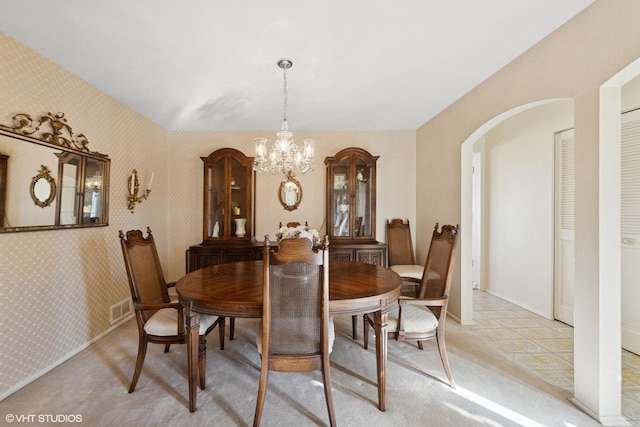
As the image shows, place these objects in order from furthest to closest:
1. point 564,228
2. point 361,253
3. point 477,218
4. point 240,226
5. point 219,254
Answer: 1. point 477,218
2. point 240,226
3. point 361,253
4. point 219,254
5. point 564,228

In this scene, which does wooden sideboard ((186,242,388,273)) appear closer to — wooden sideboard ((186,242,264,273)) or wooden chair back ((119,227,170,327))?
wooden sideboard ((186,242,264,273))

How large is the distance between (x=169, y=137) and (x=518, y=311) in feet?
17.6

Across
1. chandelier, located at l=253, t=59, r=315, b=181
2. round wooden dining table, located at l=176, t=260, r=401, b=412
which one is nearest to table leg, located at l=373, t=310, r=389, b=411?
round wooden dining table, located at l=176, t=260, r=401, b=412

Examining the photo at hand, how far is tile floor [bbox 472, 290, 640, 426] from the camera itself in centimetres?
194

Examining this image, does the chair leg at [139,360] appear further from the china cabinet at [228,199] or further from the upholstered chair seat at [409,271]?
the upholstered chair seat at [409,271]

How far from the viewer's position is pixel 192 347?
1679mm

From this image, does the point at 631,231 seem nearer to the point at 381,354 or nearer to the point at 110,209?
the point at 381,354

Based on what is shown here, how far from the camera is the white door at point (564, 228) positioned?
304 cm

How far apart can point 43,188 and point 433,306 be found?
3.14 m

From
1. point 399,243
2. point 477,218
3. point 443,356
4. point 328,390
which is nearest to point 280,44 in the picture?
point 328,390

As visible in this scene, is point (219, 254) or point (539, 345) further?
point (219, 254)

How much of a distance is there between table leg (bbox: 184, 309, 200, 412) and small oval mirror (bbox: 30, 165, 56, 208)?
5.17ft

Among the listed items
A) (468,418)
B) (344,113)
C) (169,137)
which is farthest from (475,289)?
(169,137)

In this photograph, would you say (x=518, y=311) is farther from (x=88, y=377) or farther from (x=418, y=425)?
(x=88, y=377)
